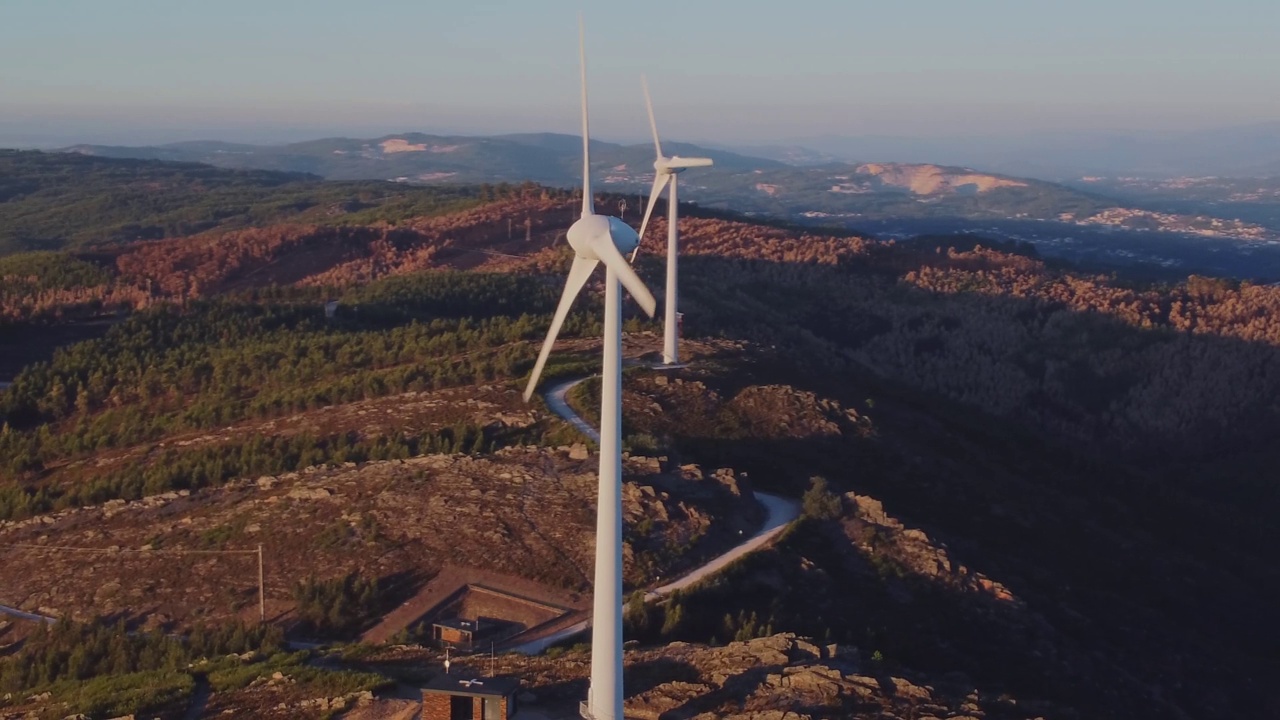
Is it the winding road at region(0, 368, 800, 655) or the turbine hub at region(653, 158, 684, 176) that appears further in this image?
the turbine hub at region(653, 158, 684, 176)

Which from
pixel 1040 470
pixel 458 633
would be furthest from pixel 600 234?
pixel 1040 470

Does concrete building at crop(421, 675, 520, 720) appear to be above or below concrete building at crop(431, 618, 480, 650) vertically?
above

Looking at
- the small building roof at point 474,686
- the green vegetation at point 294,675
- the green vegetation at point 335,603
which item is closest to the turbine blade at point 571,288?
the small building roof at point 474,686

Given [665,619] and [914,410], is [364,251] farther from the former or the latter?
[665,619]

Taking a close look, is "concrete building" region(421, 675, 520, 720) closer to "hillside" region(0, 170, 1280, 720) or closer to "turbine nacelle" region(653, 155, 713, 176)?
"hillside" region(0, 170, 1280, 720)

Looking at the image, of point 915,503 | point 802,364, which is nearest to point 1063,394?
point 802,364

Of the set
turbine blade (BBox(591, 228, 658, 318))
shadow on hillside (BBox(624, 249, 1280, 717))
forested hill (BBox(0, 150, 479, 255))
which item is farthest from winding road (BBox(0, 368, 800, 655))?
forested hill (BBox(0, 150, 479, 255))
